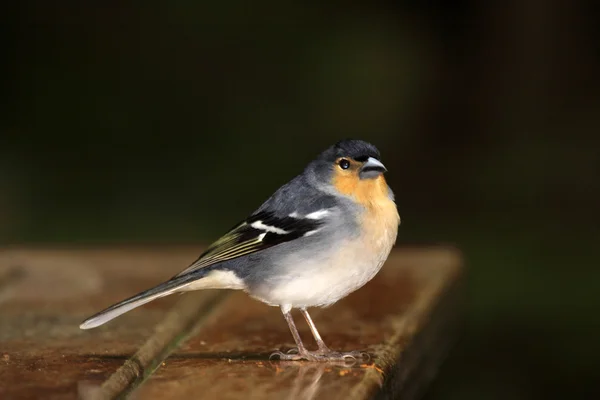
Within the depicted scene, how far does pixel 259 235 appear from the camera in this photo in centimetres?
301

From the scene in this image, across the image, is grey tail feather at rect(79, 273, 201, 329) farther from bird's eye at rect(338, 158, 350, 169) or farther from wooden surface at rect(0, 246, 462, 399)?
bird's eye at rect(338, 158, 350, 169)

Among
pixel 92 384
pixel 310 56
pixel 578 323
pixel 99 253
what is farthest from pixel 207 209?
pixel 92 384

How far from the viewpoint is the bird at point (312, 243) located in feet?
9.52

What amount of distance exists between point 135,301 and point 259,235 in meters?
0.42

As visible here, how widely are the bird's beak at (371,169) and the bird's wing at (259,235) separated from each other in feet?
0.64

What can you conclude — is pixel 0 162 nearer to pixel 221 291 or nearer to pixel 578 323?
pixel 578 323

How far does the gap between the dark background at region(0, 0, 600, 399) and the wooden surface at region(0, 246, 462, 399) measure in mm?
4227

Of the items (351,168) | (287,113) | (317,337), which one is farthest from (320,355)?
(287,113)

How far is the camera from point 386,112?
35.8 ft

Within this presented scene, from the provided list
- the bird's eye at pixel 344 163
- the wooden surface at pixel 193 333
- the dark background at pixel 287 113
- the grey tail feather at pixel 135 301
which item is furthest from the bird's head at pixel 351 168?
the dark background at pixel 287 113

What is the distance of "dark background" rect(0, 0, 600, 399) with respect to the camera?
8.88 meters

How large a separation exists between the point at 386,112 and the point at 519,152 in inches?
62.3

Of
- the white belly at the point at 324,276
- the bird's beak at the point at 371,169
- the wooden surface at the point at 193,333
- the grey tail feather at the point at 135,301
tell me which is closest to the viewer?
the wooden surface at the point at 193,333

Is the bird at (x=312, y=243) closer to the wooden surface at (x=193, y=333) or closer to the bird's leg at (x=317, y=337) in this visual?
the bird's leg at (x=317, y=337)
